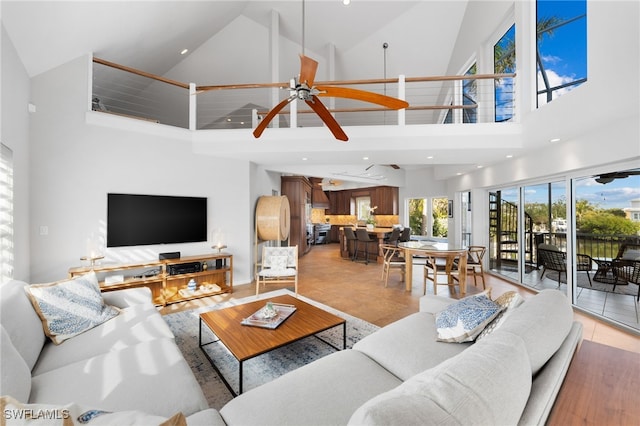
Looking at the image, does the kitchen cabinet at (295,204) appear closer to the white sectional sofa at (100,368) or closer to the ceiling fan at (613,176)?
the white sectional sofa at (100,368)

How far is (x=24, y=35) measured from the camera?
2.70 m

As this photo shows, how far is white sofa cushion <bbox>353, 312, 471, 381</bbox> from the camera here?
5.48 feet

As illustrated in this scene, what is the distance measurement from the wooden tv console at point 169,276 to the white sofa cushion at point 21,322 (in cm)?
167

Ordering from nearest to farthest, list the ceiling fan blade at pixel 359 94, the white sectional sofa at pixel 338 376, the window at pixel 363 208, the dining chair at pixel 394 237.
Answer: the white sectional sofa at pixel 338 376 < the ceiling fan blade at pixel 359 94 < the dining chair at pixel 394 237 < the window at pixel 363 208

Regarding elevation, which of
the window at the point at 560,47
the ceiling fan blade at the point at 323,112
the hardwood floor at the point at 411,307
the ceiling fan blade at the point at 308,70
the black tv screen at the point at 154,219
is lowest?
the hardwood floor at the point at 411,307

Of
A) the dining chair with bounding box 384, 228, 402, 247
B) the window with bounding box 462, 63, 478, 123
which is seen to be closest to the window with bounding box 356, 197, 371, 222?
the dining chair with bounding box 384, 228, 402, 247

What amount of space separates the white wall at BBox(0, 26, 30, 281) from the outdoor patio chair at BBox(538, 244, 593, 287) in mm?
7065

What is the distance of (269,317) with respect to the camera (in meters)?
2.52

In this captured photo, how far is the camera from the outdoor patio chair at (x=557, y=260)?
152 inches

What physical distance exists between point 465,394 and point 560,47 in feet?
15.5

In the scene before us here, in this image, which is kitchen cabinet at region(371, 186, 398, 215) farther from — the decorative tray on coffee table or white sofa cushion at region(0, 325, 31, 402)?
white sofa cushion at region(0, 325, 31, 402)

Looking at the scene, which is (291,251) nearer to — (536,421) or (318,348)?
(318,348)

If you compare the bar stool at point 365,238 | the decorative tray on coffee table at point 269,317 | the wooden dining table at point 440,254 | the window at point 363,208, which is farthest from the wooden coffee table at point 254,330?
the window at point 363,208

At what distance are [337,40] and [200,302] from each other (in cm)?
672
